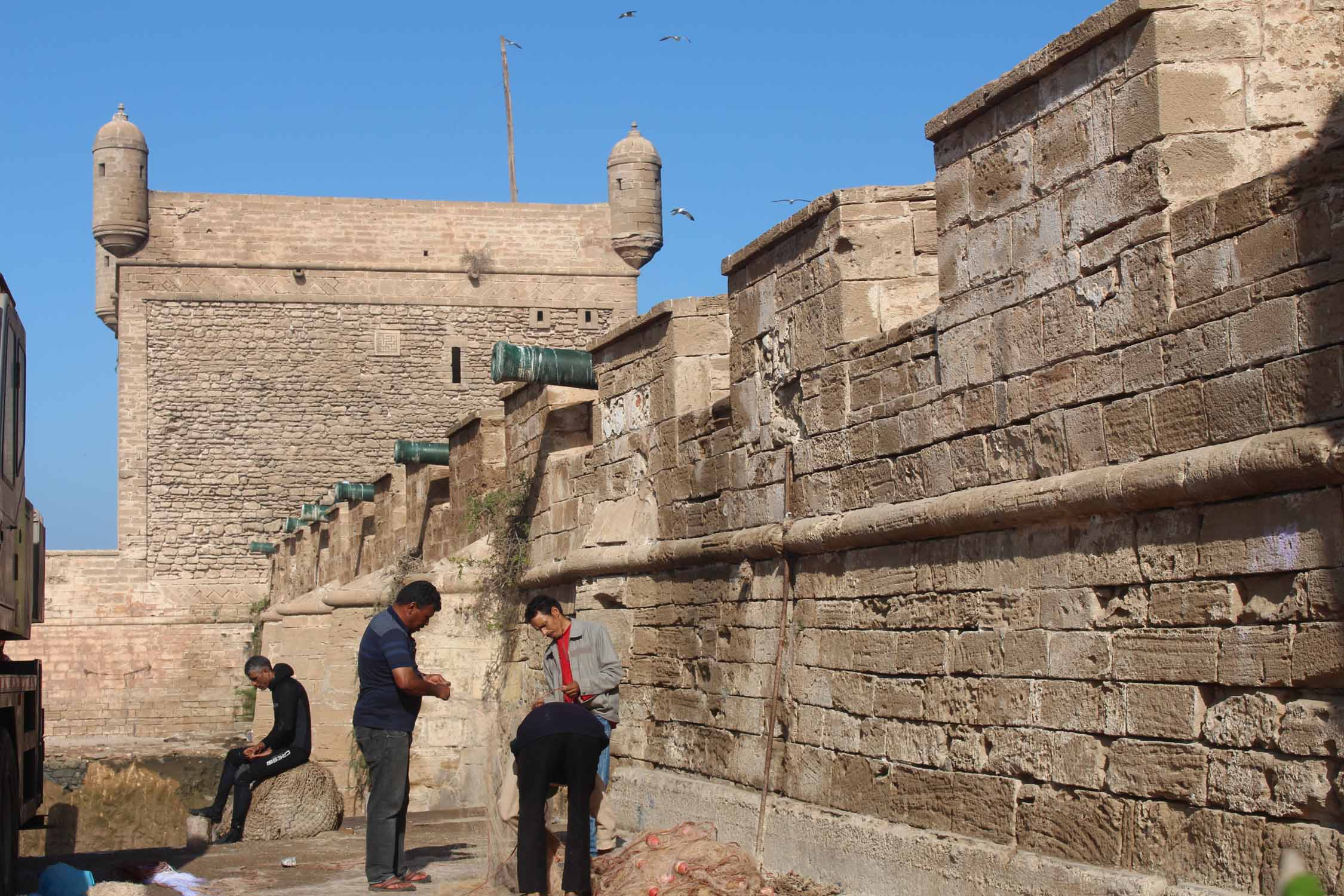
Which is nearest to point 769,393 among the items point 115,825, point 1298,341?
point 1298,341

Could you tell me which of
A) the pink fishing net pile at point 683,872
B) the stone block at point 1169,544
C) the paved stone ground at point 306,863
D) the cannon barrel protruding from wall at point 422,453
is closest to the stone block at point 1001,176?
the stone block at point 1169,544

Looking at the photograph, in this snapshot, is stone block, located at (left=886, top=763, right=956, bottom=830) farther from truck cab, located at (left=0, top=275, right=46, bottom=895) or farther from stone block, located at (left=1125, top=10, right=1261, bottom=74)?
truck cab, located at (left=0, top=275, right=46, bottom=895)

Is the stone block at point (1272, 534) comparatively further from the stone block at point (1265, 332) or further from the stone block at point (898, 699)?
the stone block at point (898, 699)

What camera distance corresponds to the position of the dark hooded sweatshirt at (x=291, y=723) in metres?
8.62

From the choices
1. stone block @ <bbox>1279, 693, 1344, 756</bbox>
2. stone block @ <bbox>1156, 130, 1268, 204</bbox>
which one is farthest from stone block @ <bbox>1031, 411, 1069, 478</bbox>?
stone block @ <bbox>1279, 693, 1344, 756</bbox>

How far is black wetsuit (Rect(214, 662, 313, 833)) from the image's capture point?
8.52 meters

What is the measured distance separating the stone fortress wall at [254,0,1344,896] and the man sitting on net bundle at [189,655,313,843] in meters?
1.93

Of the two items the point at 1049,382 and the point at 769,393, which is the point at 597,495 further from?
the point at 1049,382

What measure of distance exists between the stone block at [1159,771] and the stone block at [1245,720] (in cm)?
8

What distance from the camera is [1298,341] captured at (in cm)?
404

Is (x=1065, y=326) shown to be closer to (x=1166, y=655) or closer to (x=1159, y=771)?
(x=1166, y=655)

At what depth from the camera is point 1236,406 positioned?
167 inches

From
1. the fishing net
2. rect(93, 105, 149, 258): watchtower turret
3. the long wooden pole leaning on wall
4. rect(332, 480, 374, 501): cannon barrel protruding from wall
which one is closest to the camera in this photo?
the long wooden pole leaning on wall

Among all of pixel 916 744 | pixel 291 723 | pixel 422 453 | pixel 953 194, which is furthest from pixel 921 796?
pixel 422 453
